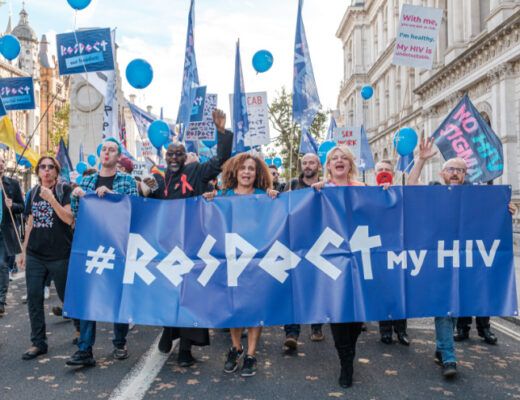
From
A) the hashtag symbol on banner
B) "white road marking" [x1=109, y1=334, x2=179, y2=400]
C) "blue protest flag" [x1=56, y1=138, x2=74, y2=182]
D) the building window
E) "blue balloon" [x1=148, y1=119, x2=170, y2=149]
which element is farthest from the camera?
the building window

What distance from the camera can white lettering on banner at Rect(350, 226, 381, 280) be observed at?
15.1 feet

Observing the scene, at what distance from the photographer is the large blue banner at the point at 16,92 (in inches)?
400

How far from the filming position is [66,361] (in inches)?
191

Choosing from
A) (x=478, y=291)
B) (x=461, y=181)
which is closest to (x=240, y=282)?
(x=478, y=291)

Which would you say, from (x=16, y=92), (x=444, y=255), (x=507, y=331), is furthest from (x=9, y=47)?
(x=507, y=331)

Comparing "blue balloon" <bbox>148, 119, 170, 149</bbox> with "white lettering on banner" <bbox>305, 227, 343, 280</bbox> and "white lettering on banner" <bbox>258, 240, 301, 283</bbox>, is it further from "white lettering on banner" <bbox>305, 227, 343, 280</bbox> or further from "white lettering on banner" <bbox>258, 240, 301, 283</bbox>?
"white lettering on banner" <bbox>305, 227, 343, 280</bbox>

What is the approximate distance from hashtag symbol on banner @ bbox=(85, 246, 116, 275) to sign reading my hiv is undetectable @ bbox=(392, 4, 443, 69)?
17.0 feet

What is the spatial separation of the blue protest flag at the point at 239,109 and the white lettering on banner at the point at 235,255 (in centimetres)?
733

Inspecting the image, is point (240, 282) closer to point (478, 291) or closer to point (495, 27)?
point (478, 291)

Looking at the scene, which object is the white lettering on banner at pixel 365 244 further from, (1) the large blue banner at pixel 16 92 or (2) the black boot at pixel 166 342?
(1) the large blue banner at pixel 16 92

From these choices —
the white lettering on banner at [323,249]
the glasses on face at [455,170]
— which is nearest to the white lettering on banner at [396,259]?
the white lettering on banner at [323,249]

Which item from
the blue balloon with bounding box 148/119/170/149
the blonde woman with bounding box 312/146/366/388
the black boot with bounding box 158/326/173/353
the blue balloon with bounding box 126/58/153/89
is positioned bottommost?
the black boot with bounding box 158/326/173/353

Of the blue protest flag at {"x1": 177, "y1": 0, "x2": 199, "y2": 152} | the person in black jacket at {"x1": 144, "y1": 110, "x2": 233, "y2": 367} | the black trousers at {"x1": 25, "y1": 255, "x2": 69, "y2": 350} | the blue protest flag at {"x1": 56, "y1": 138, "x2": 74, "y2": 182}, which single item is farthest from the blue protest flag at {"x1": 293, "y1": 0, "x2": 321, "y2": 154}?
the blue protest flag at {"x1": 56, "y1": 138, "x2": 74, "y2": 182}

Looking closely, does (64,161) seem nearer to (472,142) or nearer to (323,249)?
(472,142)
